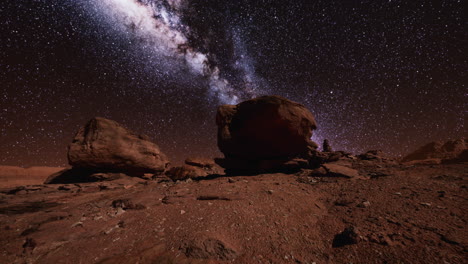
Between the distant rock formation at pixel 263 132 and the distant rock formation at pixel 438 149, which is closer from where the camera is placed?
the distant rock formation at pixel 263 132

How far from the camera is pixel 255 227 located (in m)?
3.65

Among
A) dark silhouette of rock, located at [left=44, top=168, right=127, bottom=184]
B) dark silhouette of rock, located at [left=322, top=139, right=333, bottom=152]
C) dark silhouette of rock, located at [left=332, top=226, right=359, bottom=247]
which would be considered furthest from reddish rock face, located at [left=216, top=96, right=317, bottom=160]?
dark silhouette of rock, located at [left=322, top=139, right=333, bottom=152]

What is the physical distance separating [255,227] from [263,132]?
778cm

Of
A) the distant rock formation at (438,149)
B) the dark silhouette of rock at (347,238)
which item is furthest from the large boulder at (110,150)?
the distant rock formation at (438,149)

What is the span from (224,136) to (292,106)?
4997 mm

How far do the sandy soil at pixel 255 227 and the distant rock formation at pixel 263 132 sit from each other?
17.4ft

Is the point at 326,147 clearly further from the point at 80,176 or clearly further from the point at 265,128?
the point at 80,176

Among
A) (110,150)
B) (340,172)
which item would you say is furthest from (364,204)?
(110,150)

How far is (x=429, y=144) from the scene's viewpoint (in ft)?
123

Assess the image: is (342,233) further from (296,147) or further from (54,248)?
(296,147)

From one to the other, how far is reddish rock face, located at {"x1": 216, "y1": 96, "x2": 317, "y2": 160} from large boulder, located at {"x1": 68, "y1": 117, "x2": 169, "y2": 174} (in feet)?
18.4

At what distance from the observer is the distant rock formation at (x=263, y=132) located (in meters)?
10.6

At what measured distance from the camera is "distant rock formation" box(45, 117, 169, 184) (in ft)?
→ 35.2

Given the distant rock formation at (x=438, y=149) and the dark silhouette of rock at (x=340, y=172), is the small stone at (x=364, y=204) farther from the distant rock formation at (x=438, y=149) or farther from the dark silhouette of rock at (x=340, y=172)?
the distant rock formation at (x=438, y=149)
